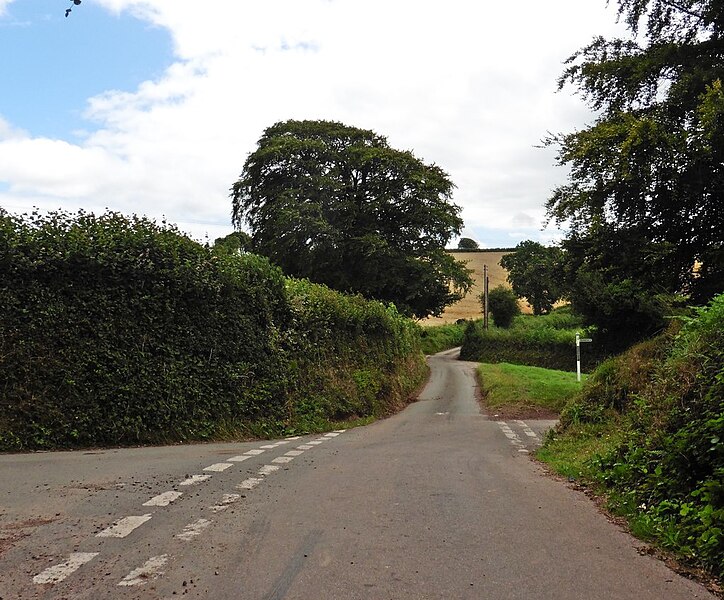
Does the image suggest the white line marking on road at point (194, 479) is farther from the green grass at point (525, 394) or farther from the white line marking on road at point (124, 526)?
the green grass at point (525, 394)

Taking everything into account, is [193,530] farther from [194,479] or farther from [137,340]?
[137,340]

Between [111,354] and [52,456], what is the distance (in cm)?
243

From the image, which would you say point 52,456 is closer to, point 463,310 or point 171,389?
point 171,389

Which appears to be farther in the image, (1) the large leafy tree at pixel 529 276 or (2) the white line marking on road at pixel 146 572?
(1) the large leafy tree at pixel 529 276

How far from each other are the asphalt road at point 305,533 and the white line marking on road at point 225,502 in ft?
0.15

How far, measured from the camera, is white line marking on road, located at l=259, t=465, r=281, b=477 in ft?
28.0

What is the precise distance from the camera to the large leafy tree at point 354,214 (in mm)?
41812

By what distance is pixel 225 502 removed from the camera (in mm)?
6598

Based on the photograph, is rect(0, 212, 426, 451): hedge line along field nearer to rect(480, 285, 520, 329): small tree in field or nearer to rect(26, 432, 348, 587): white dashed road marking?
rect(26, 432, 348, 587): white dashed road marking

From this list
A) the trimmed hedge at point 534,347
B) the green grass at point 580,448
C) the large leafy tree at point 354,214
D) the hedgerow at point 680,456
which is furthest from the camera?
the trimmed hedge at point 534,347

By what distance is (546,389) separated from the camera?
24.8m

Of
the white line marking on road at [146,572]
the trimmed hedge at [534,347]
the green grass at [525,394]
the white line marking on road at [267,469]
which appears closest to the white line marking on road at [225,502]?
the white line marking on road at [267,469]

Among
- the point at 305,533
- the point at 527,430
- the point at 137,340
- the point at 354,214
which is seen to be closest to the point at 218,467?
the point at 305,533

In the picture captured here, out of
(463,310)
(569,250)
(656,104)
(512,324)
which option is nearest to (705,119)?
(656,104)
